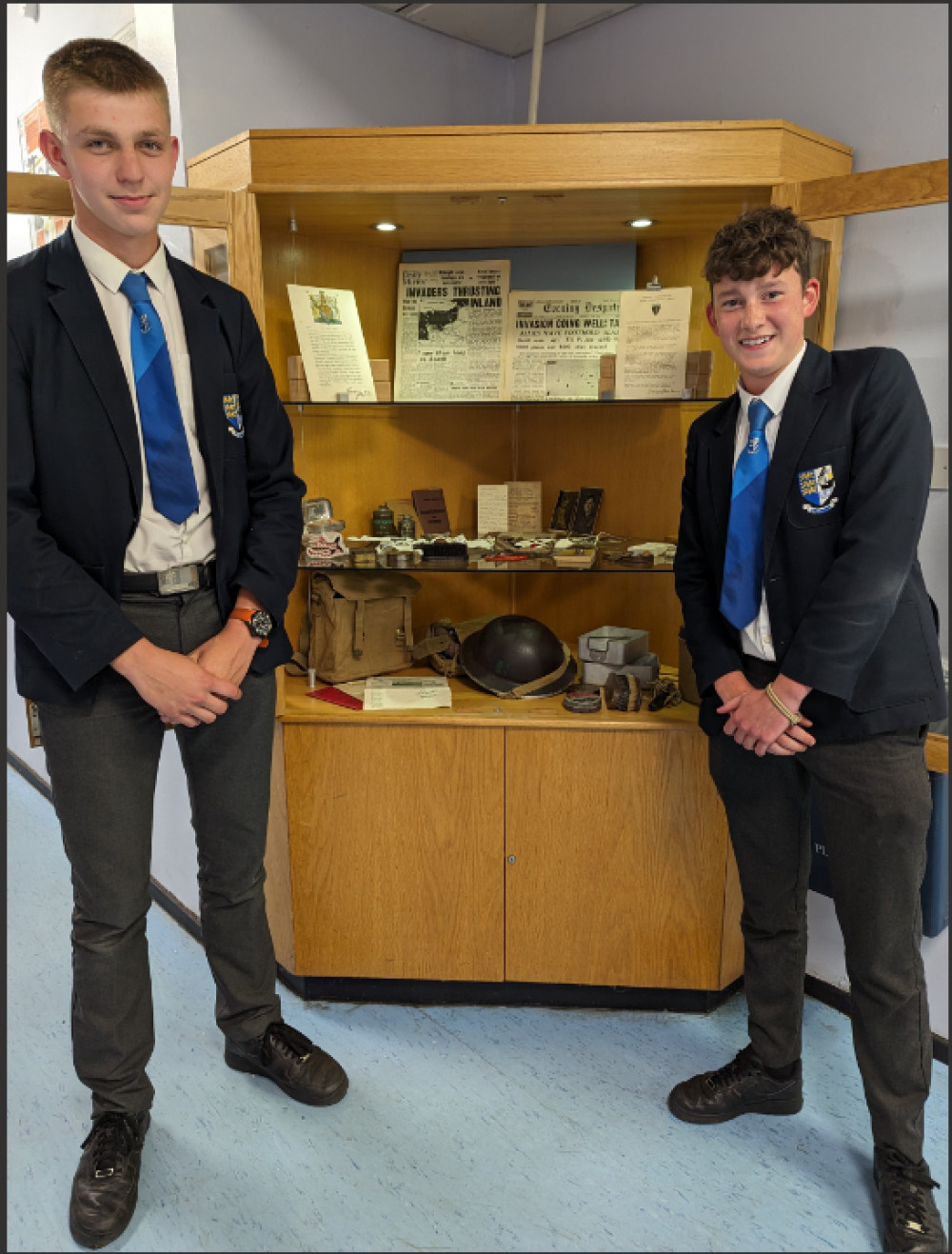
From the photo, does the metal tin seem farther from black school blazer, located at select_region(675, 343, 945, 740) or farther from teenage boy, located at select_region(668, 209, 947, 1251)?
black school blazer, located at select_region(675, 343, 945, 740)

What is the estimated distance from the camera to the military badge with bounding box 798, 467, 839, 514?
179cm

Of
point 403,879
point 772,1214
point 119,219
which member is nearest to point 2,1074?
point 403,879

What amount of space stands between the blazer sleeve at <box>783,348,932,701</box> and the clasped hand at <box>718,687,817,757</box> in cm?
12

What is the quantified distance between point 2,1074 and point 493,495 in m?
2.09

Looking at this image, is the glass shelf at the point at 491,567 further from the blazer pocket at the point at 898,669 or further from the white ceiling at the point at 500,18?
the white ceiling at the point at 500,18

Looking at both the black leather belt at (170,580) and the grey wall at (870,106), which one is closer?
the black leather belt at (170,580)

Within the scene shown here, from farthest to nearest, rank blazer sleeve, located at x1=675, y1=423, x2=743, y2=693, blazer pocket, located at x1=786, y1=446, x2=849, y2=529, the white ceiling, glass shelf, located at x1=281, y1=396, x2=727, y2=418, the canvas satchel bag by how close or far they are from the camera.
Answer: the white ceiling
the canvas satchel bag
glass shelf, located at x1=281, y1=396, x2=727, y2=418
blazer sleeve, located at x1=675, y1=423, x2=743, y2=693
blazer pocket, located at x1=786, y1=446, x2=849, y2=529

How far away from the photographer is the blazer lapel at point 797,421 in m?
1.81

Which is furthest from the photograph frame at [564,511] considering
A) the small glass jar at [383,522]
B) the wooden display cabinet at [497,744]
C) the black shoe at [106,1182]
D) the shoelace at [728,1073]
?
the black shoe at [106,1182]

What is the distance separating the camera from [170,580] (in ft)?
6.32

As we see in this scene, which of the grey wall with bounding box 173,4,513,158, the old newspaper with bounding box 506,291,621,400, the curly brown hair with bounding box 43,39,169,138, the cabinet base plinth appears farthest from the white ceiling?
the cabinet base plinth

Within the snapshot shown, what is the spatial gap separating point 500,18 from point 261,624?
7.26 ft

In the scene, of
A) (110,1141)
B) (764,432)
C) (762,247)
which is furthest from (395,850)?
(762,247)

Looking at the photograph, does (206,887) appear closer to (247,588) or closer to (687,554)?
(247,588)
